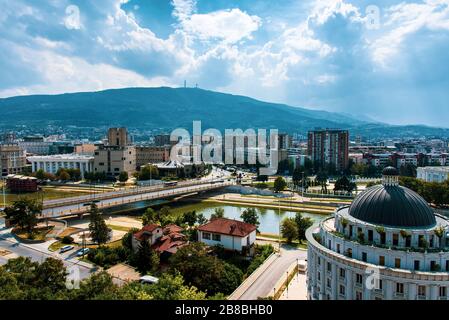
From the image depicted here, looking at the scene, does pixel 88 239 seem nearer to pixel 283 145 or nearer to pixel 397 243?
pixel 397 243

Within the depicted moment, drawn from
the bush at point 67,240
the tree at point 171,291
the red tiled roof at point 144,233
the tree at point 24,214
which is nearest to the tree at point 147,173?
the tree at point 24,214

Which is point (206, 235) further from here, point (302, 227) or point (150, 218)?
point (150, 218)

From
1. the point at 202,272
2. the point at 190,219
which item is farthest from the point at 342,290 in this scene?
the point at 190,219

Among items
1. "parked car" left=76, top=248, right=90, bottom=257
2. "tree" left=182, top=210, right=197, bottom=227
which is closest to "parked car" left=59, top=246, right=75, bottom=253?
"parked car" left=76, top=248, right=90, bottom=257

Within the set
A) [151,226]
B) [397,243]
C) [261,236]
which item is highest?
[397,243]

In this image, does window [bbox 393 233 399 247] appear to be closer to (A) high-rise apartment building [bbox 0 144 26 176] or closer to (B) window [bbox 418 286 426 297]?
Result: (B) window [bbox 418 286 426 297]
